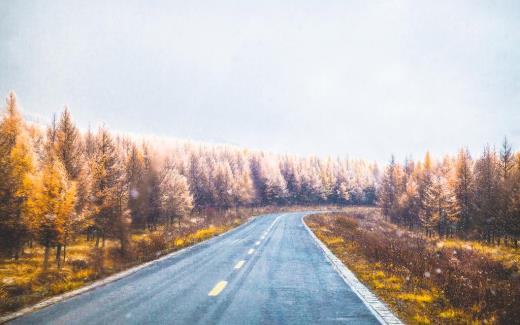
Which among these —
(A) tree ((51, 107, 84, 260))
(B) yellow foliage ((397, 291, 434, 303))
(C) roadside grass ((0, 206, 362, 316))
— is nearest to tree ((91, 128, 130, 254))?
(A) tree ((51, 107, 84, 260))

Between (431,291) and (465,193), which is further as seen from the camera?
(465,193)

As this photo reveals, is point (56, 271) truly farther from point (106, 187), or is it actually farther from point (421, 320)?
point (421, 320)

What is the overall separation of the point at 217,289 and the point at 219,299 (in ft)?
3.24

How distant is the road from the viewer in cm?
606

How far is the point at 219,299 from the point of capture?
7281 millimetres

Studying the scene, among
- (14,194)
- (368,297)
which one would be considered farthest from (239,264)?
(14,194)

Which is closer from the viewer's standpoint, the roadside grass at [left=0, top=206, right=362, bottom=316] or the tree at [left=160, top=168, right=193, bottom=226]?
the roadside grass at [left=0, top=206, right=362, bottom=316]

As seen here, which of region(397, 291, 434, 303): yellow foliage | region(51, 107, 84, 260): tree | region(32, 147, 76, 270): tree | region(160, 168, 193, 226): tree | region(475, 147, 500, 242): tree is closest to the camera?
region(397, 291, 434, 303): yellow foliage

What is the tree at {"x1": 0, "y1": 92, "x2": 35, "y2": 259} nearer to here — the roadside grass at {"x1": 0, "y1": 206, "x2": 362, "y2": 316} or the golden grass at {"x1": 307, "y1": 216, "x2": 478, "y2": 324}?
the roadside grass at {"x1": 0, "y1": 206, "x2": 362, "y2": 316}

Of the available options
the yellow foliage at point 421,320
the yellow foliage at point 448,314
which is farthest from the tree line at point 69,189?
the yellow foliage at point 448,314

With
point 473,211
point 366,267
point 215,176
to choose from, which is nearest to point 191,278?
point 366,267

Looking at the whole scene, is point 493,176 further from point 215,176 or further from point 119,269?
point 215,176

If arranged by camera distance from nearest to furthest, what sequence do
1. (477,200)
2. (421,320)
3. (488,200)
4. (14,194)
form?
(421,320), (14,194), (488,200), (477,200)

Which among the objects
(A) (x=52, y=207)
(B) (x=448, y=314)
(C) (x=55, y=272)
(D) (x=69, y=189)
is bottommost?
(C) (x=55, y=272)
